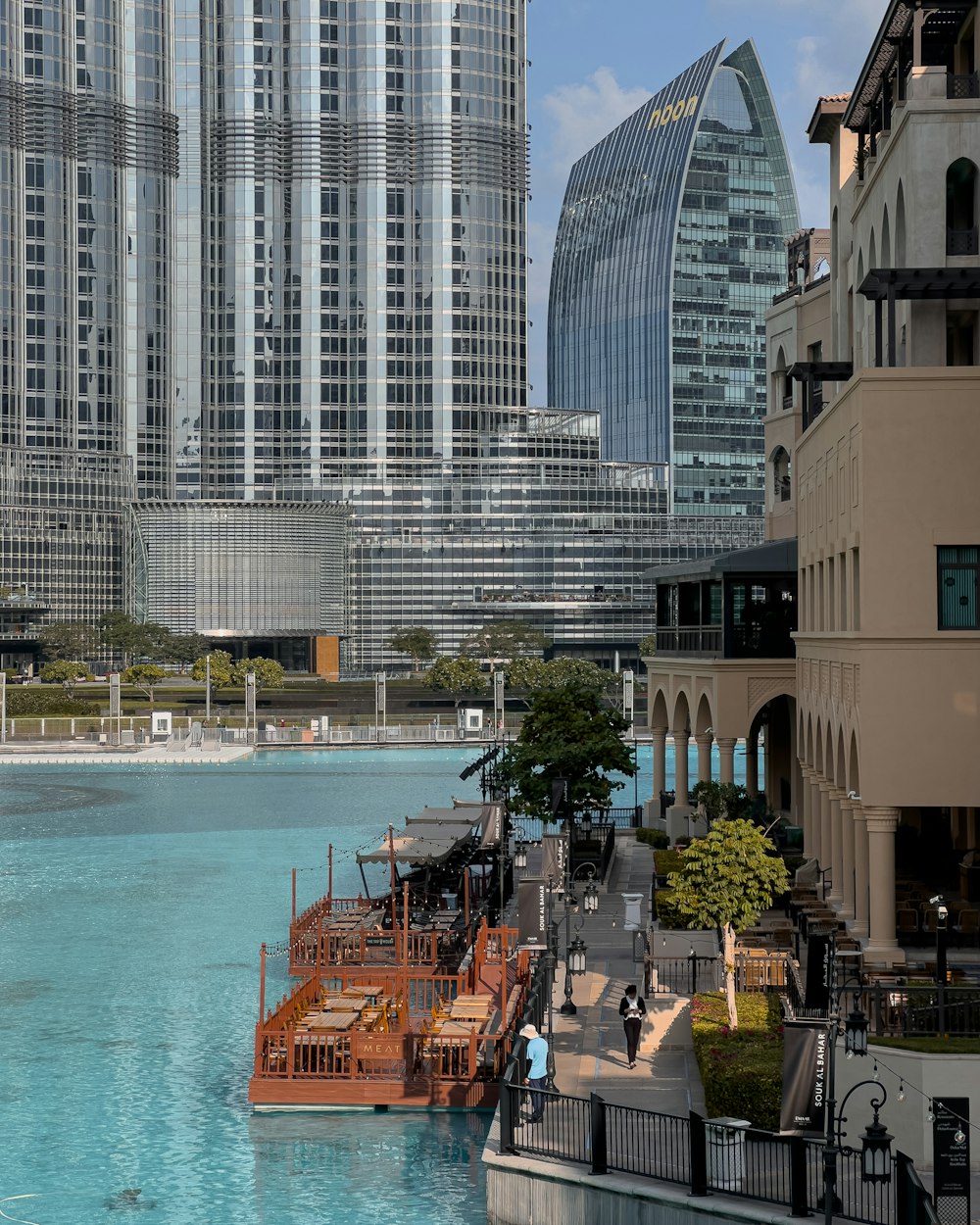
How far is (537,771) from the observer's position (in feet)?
212

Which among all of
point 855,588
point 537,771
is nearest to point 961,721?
point 855,588

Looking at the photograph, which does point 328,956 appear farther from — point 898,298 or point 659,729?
point 659,729

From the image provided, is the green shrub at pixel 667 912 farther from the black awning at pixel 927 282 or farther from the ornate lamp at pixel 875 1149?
the ornate lamp at pixel 875 1149

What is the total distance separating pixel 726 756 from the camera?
59.6m

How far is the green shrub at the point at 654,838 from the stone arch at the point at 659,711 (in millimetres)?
4342

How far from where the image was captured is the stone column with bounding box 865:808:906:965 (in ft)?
111

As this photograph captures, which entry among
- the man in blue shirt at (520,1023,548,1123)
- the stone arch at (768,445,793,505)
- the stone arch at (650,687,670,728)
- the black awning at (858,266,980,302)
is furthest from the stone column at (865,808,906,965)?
the stone arch at (768,445,793,505)

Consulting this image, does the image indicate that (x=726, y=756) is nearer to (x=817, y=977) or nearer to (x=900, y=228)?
(x=900, y=228)

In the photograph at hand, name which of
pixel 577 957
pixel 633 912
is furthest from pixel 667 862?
pixel 577 957

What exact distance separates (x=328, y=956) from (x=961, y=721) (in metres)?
17.2

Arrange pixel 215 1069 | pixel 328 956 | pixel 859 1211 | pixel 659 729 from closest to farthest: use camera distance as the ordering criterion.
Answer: pixel 859 1211
pixel 215 1069
pixel 328 956
pixel 659 729

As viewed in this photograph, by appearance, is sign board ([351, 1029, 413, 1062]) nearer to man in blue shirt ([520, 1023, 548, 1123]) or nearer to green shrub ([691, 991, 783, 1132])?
green shrub ([691, 991, 783, 1132])

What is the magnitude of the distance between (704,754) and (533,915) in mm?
25216

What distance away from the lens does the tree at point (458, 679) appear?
A: 165125 mm
